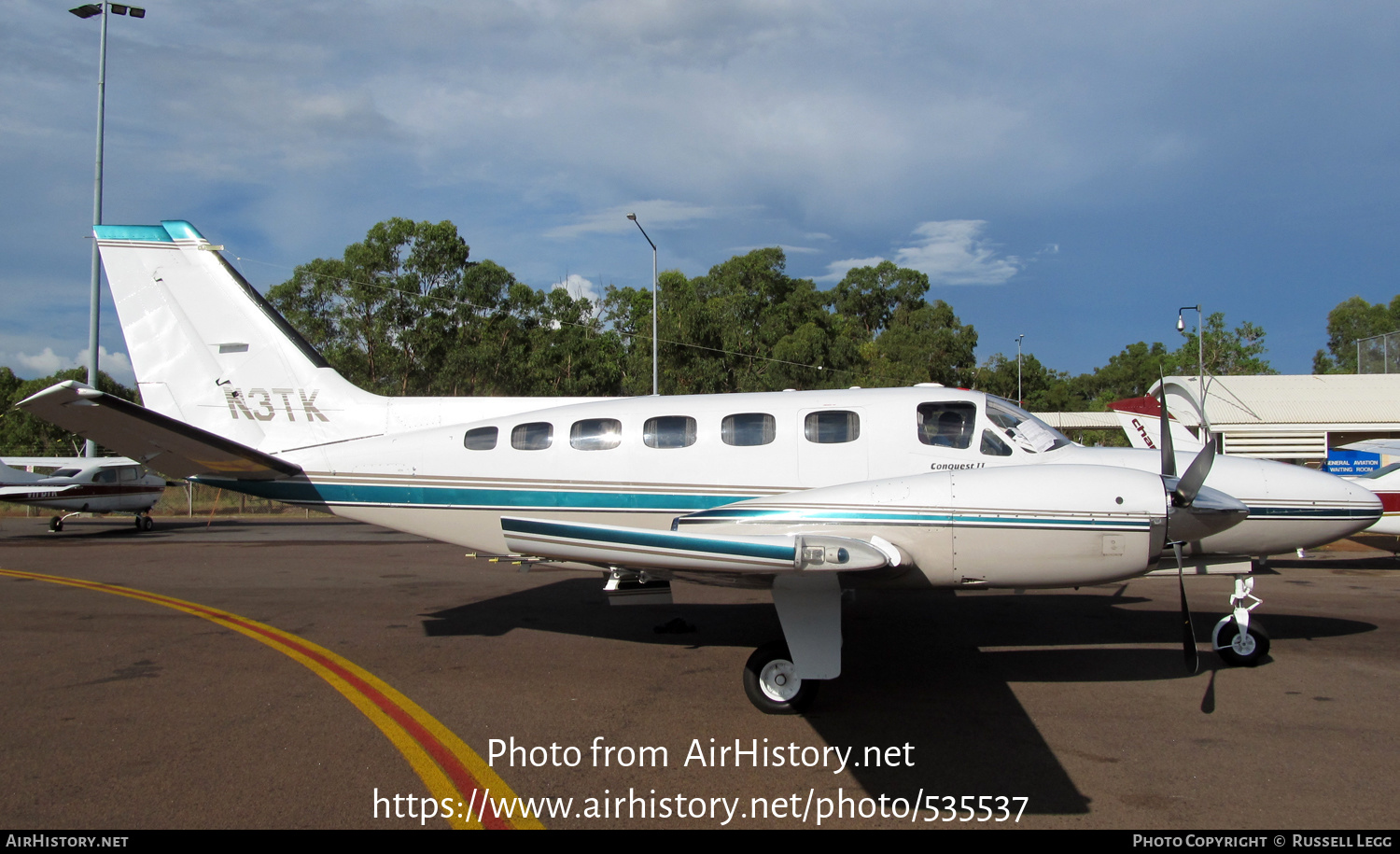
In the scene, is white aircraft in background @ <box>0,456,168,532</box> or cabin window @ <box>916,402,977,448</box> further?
white aircraft in background @ <box>0,456,168,532</box>

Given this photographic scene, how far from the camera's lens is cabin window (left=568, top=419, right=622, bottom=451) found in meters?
8.16

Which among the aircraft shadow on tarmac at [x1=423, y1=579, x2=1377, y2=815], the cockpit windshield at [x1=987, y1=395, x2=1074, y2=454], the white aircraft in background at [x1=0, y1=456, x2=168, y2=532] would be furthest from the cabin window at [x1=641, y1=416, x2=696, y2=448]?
the white aircraft in background at [x1=0, y1=456, x2=168, y2=532]

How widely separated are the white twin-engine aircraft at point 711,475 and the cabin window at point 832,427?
0.02 meters

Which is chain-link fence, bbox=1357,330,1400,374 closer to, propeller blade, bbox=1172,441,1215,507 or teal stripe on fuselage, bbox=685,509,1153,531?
propeller blade, bbox=1172,441,1215,507

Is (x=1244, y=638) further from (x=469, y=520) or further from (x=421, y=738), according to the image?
(x=469, y=520)

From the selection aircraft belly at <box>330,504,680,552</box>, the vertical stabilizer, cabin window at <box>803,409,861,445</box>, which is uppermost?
the vertical stabilizer

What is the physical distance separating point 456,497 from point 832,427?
404cm

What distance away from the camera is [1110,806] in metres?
4.55

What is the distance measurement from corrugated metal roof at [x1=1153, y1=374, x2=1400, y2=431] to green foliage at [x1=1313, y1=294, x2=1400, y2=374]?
148ft

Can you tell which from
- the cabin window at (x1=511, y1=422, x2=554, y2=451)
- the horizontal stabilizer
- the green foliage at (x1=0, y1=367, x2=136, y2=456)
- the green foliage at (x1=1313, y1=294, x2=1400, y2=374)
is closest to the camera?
the horizontal stabilizer

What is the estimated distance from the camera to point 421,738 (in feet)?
18.6

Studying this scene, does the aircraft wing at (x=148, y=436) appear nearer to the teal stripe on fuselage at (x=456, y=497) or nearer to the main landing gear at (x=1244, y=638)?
the teal stripe on fuselage at (x=456, y=497)

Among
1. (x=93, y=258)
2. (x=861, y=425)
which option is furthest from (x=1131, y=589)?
(x=93, y=258)

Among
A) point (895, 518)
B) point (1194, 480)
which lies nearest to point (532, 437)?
point (895, 518)
